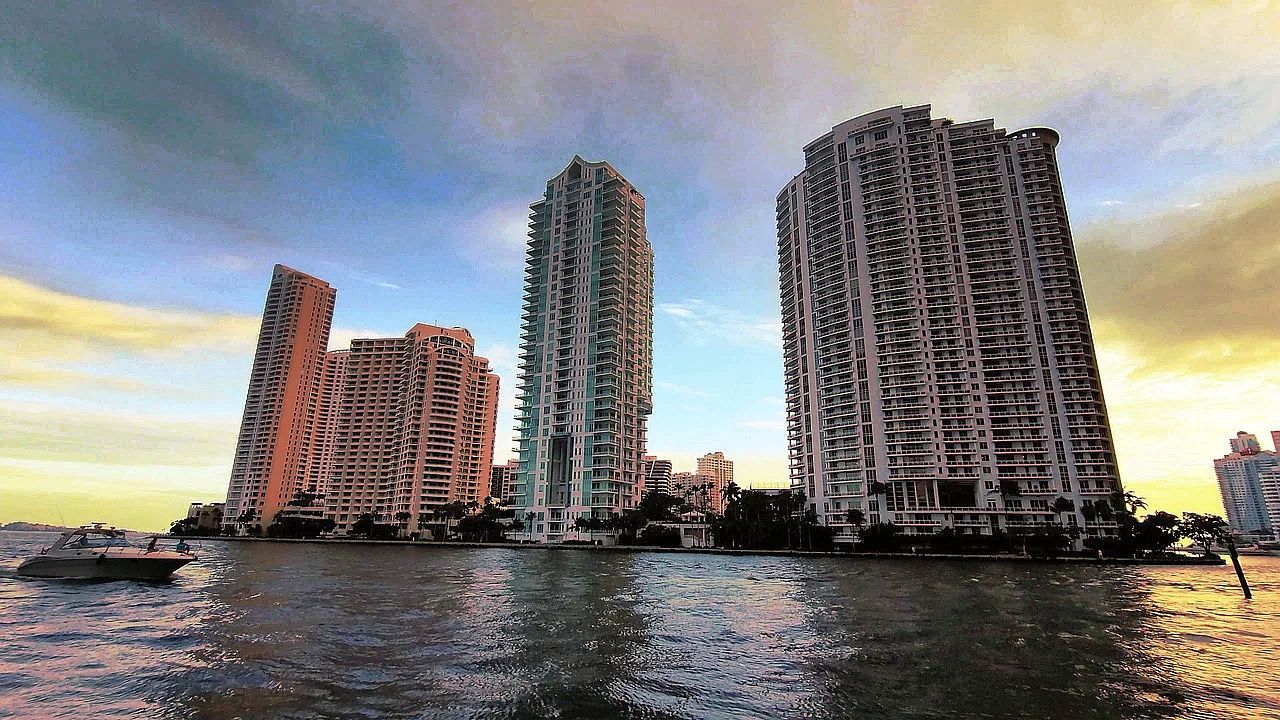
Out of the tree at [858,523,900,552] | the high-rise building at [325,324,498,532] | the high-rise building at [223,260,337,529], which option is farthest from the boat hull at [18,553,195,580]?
the high-rise building at [223,260,337,529]

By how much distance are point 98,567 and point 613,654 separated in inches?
1739

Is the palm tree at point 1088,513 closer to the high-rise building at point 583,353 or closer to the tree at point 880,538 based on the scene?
the tree at point 880,538

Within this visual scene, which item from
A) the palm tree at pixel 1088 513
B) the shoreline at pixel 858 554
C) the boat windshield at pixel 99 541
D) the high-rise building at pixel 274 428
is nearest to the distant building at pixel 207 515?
the high-rise building at pixel 274 428

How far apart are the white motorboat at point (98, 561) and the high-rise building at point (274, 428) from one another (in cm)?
15934

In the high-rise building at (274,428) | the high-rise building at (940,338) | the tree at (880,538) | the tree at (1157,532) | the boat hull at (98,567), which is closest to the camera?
the boat hull at (98,567)

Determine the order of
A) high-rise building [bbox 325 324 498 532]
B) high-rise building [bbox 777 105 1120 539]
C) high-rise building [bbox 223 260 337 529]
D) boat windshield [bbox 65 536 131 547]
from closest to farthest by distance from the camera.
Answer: boat windshield [bbox 65 536 131 547] → high-rise building [bbox 777 105 1120 539] → high-rise building [bbox 325 324 498 532] → high-rise building [bbox 223 260 337 529]

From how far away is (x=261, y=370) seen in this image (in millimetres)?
196250

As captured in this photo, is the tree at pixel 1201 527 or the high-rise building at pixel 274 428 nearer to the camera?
the tree at pixel 1201 527

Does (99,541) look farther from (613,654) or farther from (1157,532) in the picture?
(1157,532)

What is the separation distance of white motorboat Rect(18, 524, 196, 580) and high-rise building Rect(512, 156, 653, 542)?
305 feet

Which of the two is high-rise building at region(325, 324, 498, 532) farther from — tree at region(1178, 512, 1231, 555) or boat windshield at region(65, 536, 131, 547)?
tree at region(1178, 512, 1231, 555)

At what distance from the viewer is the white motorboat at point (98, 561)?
1674 inches

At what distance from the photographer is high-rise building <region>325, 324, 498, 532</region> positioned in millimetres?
179625

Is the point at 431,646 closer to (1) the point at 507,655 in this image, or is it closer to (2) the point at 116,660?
(1) the point at 507,655
